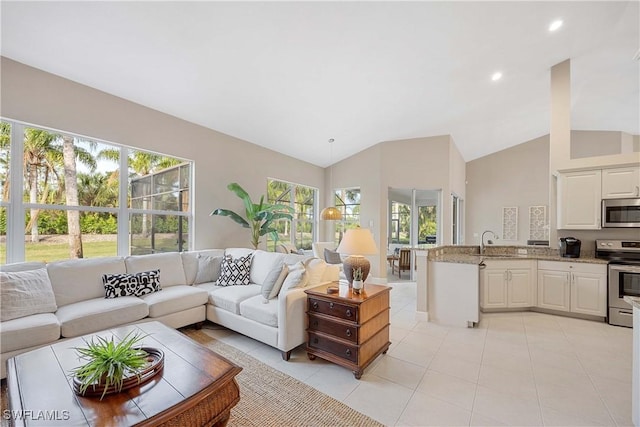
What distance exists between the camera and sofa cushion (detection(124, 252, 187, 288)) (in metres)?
3.40

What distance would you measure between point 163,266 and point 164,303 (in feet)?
2.41

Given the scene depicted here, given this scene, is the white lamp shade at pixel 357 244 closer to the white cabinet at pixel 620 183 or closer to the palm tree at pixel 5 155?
the palm tree at pixel 5 155

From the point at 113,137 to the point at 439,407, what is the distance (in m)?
4.69

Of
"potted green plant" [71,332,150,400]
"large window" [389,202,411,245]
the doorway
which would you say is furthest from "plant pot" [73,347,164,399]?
"large window" [389,202,411,245]

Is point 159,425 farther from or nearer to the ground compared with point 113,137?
nearer to the ground

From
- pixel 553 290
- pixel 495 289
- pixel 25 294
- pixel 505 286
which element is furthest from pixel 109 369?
pixel 553 290

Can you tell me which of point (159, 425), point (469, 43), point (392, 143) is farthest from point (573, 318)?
point (159, 425)

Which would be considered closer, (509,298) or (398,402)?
(398,402)

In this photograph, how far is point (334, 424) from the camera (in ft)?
5.94

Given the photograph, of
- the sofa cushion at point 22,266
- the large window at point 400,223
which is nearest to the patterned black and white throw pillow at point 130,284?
the sofa cushion at point 22,266

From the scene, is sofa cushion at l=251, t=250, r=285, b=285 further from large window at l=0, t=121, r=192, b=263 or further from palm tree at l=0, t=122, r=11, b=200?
palm tree at l=0, t=122, r=11, b=200

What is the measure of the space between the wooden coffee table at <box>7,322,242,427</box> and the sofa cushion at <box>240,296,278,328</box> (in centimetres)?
100

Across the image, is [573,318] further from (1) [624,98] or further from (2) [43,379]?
(2) [43,379]

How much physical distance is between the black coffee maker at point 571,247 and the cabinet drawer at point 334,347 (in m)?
3.79
